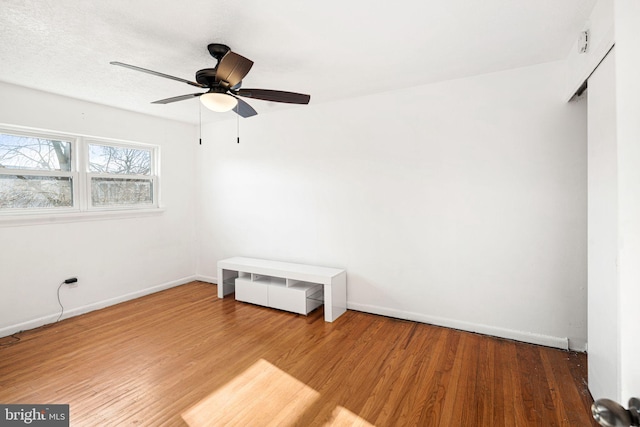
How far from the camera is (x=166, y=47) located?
2.38 meters

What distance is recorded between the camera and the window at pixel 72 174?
3.20m

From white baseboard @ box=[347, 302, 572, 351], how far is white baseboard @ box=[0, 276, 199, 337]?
9.33 ft

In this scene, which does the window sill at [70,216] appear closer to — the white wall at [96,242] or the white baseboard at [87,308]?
the white wall at [96,242]

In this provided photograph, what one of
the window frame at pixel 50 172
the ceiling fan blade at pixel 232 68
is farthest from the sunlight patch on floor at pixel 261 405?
the window frame at pixel 50 172

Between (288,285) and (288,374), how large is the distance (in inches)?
54.2

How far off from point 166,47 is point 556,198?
3.54m

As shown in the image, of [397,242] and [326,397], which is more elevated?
[397,242]

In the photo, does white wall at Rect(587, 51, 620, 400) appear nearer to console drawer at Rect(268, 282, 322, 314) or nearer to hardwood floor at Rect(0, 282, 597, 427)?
hardwood floor at Rect(0, 282, 597, 427)

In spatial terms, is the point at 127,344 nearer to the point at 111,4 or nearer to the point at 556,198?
the point at 111,4

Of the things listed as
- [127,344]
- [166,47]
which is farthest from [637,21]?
[127,344]

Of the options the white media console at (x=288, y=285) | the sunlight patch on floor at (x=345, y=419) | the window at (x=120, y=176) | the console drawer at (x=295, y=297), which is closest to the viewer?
the sunlight patch on floor at (x=345, y=419)

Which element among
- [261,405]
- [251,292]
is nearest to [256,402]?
[261,405]

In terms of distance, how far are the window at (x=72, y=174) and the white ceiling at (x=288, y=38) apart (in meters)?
0.68

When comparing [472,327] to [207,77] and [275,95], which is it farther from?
[207,77]
